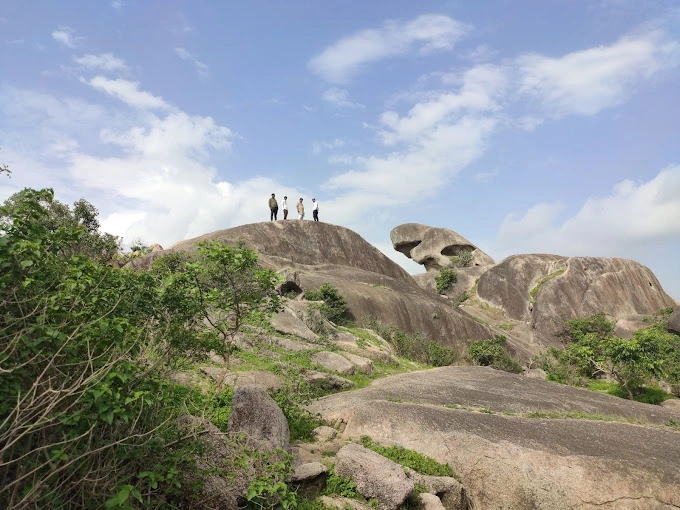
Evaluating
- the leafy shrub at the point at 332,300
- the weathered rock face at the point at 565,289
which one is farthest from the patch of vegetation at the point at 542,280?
the leafy shrub at the point at 332,300

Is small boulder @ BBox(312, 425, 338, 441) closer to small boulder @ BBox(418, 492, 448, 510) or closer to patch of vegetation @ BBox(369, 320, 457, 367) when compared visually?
small boulder @ BBox(418, 492, 448, 510)

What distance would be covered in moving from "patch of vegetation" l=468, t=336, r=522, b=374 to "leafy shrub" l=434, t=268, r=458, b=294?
73.7ft

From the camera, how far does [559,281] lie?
158ft

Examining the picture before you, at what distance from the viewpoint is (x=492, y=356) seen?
1193 inches

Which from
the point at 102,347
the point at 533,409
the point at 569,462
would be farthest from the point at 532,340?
the point at 102,347

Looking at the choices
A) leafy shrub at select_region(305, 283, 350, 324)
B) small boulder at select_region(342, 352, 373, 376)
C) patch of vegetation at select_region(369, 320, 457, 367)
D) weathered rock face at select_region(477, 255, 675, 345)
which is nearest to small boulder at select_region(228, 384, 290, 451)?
small boulder at select_region(342, 352, 373, 376)

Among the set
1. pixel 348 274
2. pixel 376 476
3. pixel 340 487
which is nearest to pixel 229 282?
pixel 340 487

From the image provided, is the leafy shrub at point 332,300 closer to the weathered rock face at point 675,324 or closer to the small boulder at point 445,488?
the small boulder at point 445,488

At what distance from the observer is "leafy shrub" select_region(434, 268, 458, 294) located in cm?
5509

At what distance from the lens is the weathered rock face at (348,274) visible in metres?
31.2

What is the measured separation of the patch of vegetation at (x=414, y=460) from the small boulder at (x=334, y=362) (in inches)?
294

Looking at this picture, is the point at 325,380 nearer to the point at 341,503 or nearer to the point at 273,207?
the point at 341,503

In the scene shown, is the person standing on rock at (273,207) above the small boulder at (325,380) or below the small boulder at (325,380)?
above

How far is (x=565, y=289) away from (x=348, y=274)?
24.4 meters
